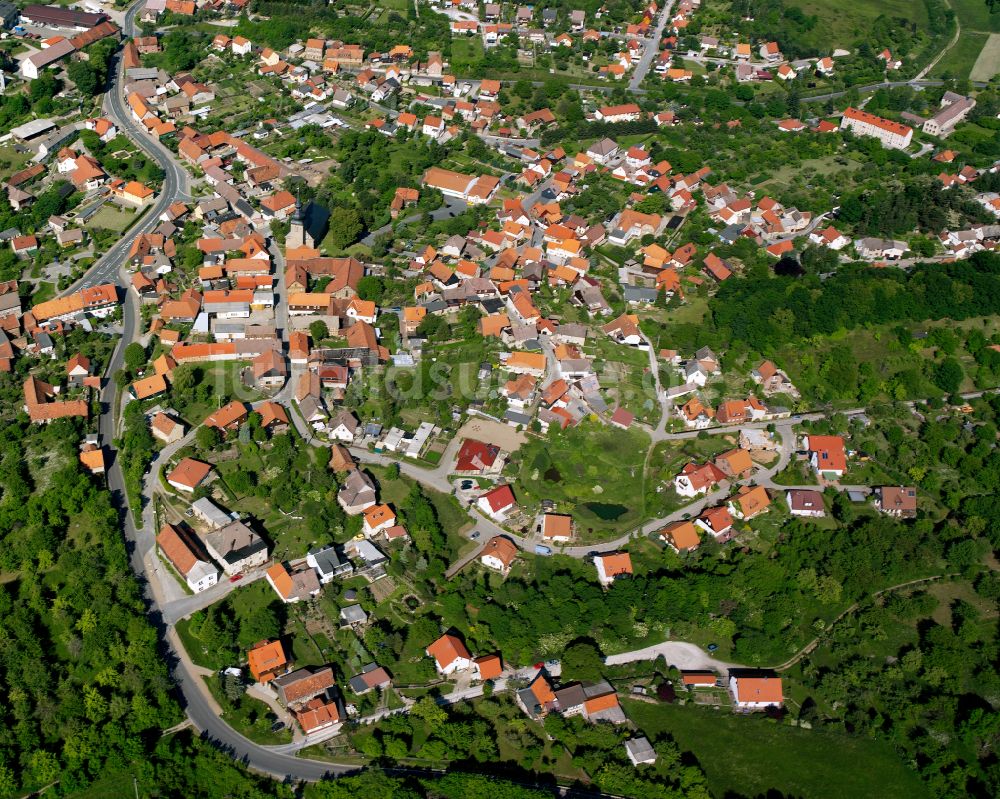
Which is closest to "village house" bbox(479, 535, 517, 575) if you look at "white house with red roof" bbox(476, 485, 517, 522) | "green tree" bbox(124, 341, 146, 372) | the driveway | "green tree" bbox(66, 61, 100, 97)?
"white house with red roof" bbox(476, 485, 517, 522)

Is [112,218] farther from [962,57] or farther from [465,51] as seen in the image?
[962,57]

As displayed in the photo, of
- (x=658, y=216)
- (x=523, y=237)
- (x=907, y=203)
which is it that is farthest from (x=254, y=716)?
(x=907, y=203)

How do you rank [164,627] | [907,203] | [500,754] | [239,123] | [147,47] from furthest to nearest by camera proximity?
[147,47] < [239,123] < [907,203] < [164,627] < [500,754]

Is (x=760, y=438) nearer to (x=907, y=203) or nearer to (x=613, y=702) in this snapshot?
(x=613, y=702)

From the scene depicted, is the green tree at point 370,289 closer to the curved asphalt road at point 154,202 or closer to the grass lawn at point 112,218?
the curved asphalt road at point 154,202

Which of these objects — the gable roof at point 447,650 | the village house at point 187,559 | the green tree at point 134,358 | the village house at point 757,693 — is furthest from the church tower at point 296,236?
the village house at point 757,693

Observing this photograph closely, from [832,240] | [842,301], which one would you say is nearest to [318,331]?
[842,301]
